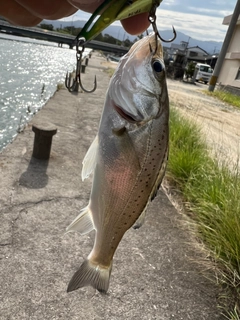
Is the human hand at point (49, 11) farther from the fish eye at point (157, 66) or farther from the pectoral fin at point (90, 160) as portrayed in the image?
the pectoral fin at point (90, 160)

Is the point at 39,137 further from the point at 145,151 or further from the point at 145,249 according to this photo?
the point at 145,151

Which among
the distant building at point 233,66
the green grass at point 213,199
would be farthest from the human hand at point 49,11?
the distant building at point 233,66

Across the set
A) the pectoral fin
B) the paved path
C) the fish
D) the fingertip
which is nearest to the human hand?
the fingertip

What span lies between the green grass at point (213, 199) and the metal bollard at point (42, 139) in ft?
6.61

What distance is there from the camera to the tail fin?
160cm

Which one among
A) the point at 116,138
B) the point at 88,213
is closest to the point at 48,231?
the point at 88,213

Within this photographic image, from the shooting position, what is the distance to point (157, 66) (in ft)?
4.87

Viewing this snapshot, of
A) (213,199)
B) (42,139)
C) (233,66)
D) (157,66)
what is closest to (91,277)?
(157,66)

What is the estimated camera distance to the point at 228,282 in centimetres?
309

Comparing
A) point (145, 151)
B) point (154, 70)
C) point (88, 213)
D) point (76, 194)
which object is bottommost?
point (76, 194)

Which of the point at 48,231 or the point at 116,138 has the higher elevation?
the point at 116,138

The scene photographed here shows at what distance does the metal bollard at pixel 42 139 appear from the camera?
4945mm

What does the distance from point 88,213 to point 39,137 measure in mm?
3586

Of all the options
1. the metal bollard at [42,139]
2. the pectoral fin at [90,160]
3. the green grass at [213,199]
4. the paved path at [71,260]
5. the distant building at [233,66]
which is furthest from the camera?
the distant building at [233,66]
